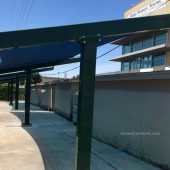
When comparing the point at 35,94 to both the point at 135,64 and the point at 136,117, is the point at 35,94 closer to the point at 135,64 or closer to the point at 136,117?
the point at 135,64

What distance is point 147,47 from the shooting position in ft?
184

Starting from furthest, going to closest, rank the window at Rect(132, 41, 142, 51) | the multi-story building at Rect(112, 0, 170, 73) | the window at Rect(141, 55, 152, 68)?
1. the window at Rect(132, 41, 142, 51)
2. the window at Rect(141, 55, 152, 68)
3. the multi-story building at Rect(112, 0, 170, 73)

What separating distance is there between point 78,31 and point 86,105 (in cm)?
130

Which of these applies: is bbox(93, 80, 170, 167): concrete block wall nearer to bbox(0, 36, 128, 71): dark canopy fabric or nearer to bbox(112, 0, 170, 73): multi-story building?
bbox(0, 36, 128, 71): dark canopy fabric

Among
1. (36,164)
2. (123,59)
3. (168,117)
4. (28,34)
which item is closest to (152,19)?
(28,34)

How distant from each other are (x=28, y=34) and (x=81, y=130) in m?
1.88

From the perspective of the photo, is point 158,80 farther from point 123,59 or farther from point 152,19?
point 123,59

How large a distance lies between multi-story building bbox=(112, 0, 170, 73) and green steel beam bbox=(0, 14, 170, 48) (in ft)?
134

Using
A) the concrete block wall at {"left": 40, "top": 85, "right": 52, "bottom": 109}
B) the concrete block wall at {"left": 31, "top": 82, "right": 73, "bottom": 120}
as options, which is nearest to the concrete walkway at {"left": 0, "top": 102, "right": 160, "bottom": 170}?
the concrete block wall at {"left": 31, "top": 82, "right": 73, "bottom": 120}

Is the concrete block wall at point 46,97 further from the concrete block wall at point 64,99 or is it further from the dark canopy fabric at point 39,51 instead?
the dark canopy fabric at point 39,51

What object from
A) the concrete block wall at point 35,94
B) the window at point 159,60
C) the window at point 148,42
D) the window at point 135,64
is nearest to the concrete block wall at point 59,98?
the concrete block wall at point 35,94

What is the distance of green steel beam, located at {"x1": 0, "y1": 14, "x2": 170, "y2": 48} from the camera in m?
6.39

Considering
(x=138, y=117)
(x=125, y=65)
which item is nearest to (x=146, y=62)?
(x=125, y=65)

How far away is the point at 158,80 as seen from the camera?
10.1 m
